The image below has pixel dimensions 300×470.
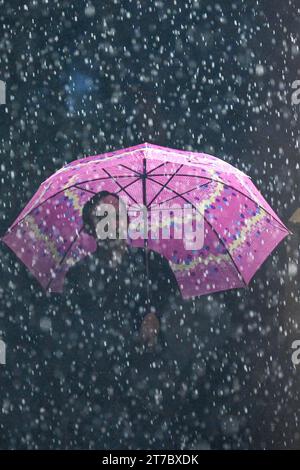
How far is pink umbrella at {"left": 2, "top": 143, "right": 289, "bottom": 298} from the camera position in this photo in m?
4.01

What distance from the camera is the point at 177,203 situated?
4.28 metres

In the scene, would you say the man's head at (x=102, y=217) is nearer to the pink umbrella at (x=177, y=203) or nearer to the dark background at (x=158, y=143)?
the dark background at (x=158, y=143)

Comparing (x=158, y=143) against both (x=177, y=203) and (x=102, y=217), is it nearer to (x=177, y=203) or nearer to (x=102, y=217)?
(x=102, y=217)

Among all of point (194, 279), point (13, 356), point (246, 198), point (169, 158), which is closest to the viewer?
point (169, 158)

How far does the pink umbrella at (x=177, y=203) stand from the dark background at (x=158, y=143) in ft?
4.07

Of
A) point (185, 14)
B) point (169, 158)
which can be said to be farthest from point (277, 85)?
point (169, 158)

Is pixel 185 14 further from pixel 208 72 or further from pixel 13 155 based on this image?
pixel 13 155

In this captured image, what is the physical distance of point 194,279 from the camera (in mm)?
4379

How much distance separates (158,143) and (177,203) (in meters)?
1.38

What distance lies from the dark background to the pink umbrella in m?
1.24

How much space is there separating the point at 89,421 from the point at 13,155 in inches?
82.1

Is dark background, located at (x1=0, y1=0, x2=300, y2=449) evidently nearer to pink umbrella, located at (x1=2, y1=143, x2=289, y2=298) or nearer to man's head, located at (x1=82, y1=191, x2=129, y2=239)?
man's head, located at (x1=82, y1=191, x2=129, y2=239)

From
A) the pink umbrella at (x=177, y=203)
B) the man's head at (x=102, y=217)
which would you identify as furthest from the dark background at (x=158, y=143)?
the pink umbrella at (x=177, y=203)

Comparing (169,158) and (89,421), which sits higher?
(169,158)
